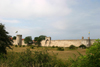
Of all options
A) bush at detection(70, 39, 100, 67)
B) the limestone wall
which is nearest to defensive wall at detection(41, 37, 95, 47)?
the limestone wall

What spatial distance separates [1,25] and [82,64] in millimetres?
8933

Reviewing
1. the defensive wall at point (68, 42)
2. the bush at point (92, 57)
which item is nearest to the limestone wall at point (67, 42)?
the defensive wall at point (68, 42)

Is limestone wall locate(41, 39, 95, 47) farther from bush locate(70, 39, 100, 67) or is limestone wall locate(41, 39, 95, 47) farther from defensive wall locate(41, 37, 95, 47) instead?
bush locate(70, 39, 100, 67)

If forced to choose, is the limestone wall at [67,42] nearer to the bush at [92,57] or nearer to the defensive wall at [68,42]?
the defensive wall at [68,42]

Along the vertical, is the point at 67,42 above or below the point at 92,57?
below

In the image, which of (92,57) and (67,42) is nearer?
(92,57)

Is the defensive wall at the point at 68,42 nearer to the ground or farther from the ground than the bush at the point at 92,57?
nearer to the ground

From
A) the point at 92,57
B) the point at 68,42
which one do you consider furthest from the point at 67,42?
Answer: the point at 92,57

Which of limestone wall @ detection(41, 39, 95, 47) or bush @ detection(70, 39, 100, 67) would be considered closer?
bush @ detection(70, 39, 100, 67)

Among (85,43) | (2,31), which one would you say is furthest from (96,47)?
(85,43)

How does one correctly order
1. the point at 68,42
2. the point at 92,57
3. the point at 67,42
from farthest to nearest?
the point at 67,42 → the point at 68,42 → the point at 92,57

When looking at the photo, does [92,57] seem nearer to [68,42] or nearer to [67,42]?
[68,42]

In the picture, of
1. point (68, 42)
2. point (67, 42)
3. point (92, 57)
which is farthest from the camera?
point (67, 42)

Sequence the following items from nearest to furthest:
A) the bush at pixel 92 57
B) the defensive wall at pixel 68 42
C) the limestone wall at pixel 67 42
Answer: the bush at pixel 92 57
the defensive wall at pixel 68 42
the limestone wall at pixel 67 42
